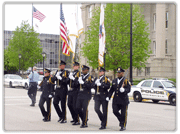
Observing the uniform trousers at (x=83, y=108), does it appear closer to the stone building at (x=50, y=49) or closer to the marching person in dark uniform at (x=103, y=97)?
the marching person in dark uniform at (x=103, y=97)

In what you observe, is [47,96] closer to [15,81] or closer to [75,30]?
[75,30]

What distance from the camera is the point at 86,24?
47406 mm

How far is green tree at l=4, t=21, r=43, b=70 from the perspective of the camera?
154 ft

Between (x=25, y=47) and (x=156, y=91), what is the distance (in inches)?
1271

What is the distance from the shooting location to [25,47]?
153ft

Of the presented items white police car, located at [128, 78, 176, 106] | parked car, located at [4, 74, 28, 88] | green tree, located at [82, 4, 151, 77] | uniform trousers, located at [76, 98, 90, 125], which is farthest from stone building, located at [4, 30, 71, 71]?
uniform trousers, located at [76, 98, 90, 125]

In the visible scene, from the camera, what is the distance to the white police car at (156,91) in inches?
688

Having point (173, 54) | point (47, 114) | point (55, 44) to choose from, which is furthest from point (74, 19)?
point (55, 44)

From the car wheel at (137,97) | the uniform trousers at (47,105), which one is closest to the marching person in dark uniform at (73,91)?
the uniform trousers at (47,105)

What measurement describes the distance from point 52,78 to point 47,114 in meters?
1.37

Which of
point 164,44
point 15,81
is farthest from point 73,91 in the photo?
point 164,44

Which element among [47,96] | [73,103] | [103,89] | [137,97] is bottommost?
[137,97]

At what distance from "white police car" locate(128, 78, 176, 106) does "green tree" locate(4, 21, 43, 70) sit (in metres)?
30.1

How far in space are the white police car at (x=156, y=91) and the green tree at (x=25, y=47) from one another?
30.1 metres
